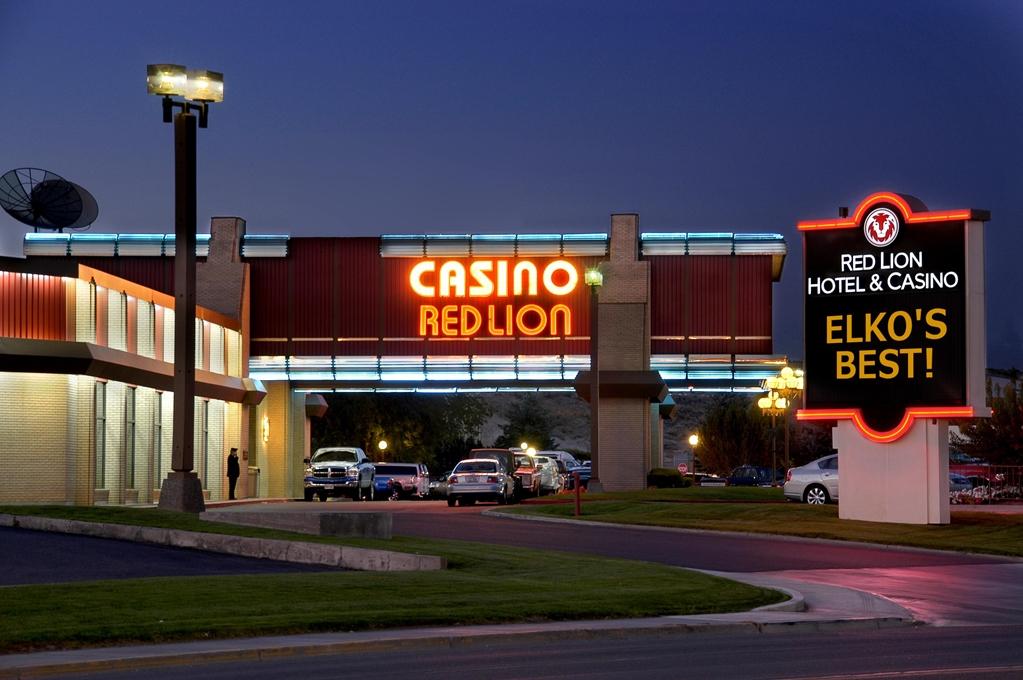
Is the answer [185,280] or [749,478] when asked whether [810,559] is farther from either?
[749,478]

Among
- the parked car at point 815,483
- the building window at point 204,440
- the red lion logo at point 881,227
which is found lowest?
the parked car at point 815,483

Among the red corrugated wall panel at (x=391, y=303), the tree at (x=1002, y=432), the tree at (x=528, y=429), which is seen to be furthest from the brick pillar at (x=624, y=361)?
the tree at (x=528, y=429)

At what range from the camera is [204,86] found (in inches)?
1280

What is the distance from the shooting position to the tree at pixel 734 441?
9694 cm

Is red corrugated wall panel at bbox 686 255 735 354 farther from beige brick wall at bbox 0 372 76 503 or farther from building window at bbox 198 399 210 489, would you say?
beige brick wall at bbox 0 372 76 503

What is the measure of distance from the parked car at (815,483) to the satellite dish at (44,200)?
1018 inches

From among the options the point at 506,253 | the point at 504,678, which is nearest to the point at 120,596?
the point at 504,678

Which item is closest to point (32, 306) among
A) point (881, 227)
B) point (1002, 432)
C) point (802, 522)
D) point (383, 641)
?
point (802, 522)

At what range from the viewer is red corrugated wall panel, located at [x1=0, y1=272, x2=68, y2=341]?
38000 mm

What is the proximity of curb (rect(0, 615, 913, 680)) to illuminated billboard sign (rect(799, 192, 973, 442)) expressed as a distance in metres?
19.8

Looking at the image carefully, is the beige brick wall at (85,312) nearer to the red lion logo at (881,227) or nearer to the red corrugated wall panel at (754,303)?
the red lion logo at (881,227)

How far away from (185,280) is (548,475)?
3089 centimetres

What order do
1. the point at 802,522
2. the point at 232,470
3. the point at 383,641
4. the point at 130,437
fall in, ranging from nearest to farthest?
the point at 383,641
the point at 802,522
the point at 130,437
the point at 232,470

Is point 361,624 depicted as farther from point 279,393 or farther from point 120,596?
point 279,393
